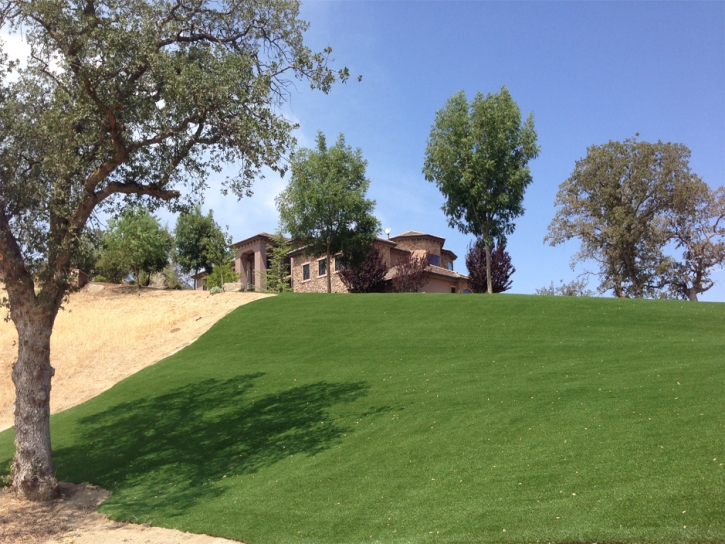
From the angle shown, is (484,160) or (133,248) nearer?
(484,160)

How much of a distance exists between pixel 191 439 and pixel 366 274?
27330mm

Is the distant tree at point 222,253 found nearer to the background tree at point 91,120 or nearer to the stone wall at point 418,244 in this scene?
the stone wall at point 418,244

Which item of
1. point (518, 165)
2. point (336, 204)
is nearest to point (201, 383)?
point (336, 204)

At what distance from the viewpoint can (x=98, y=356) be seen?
81.4ft

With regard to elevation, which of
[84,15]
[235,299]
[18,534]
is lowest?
[18,534]

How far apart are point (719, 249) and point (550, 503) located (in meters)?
41.9

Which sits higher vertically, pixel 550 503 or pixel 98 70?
pixel 98 70

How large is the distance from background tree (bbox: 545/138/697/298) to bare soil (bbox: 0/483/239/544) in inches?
1557

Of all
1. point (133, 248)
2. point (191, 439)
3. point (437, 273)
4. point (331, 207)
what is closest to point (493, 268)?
point (437, 273)

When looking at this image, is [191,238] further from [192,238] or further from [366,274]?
[366,274]

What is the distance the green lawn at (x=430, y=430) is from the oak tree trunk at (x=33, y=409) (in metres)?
1.38

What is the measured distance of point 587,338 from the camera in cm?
1955

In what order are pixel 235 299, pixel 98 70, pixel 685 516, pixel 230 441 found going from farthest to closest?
pixel 235 299
pixel 230 441
pixel 98 70
pixel 685 516

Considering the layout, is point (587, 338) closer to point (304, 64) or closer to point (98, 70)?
point (304, 64)
